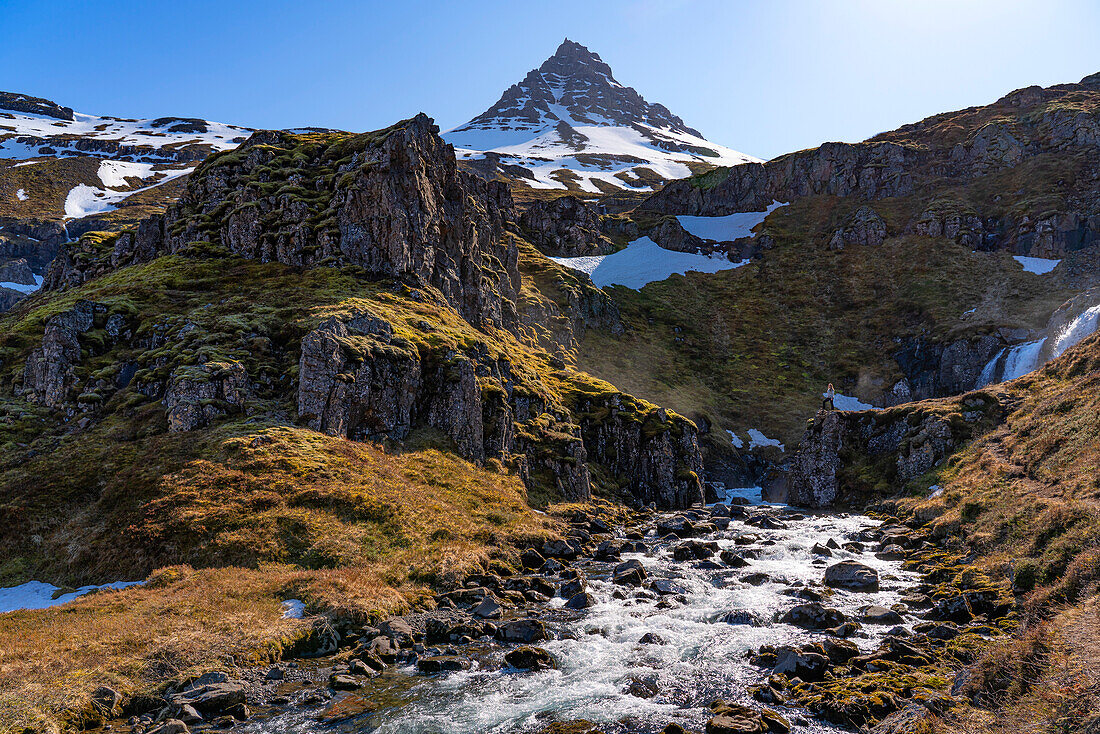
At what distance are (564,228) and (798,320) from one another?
64.2m

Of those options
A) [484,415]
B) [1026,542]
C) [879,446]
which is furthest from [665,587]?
[879,446]

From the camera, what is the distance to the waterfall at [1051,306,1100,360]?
256 ft

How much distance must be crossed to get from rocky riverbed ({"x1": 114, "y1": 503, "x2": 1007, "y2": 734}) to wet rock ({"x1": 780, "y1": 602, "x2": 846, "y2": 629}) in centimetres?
7

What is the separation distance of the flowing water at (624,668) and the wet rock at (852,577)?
667mm

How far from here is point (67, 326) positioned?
4366 cm

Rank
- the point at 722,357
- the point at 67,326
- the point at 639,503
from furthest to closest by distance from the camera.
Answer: the point at 722,357 < the point at 639,503 < the point at 67,326

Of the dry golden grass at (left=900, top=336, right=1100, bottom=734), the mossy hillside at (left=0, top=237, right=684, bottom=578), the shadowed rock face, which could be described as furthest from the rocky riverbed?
the shadowed rock face

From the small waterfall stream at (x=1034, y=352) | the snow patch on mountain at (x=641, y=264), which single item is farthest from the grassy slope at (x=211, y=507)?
the snow patch on mountain at (x=641, y=264)

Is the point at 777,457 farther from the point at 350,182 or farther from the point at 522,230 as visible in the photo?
the point at 522,230

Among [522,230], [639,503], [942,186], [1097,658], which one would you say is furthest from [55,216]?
[942,186]

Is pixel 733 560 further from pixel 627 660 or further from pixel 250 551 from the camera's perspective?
pixel 250 551

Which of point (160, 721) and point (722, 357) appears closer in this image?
point (160, 721)

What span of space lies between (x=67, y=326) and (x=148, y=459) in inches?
701

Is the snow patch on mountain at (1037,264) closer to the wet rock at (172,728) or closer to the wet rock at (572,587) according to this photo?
the wet rock at (572,587)
